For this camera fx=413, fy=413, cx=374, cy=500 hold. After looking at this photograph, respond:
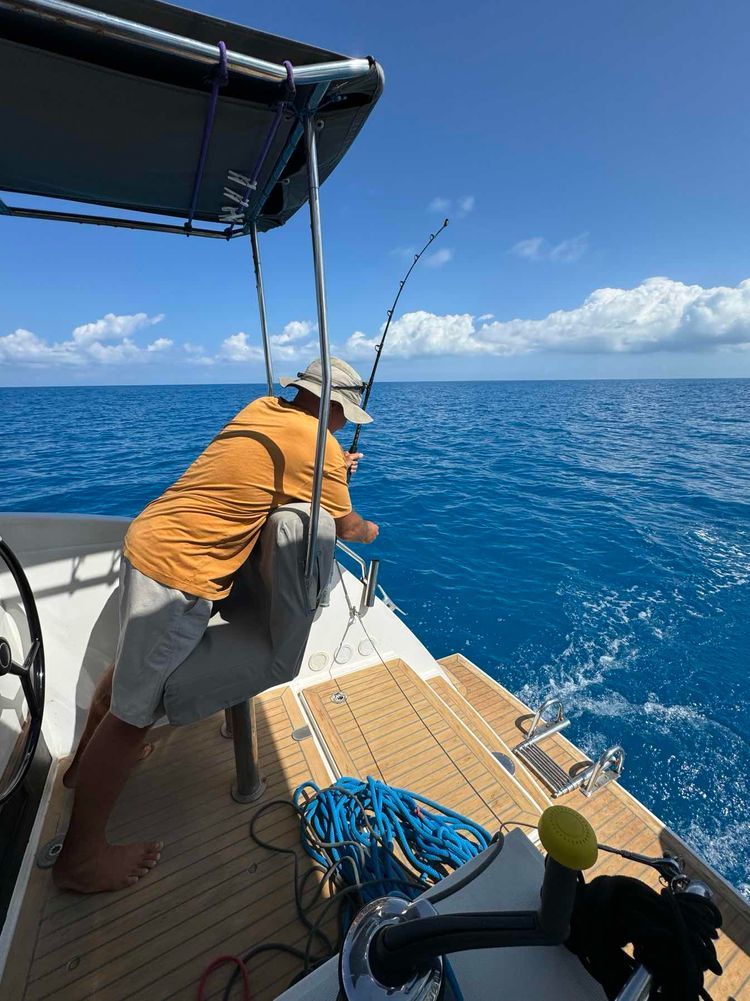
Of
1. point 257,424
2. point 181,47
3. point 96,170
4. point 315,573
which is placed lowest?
point 315,573

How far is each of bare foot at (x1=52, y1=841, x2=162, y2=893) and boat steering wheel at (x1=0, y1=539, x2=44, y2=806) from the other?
1.28 feet

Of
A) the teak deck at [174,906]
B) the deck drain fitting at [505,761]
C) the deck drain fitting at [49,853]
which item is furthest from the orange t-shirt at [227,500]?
the deck drain fitting at [505,761]

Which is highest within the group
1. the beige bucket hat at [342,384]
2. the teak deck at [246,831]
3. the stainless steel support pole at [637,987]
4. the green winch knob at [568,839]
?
the beige bucket hat at [342,384]

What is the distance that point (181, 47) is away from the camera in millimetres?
1049

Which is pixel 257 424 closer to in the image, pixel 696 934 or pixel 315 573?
pixel 315 573

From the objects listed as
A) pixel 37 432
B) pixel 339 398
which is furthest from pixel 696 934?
pixel 37 432

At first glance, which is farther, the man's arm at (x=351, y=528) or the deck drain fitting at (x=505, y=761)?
the deck drain fitting at (x=505, y=761)

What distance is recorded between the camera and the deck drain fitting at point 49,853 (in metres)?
1.76

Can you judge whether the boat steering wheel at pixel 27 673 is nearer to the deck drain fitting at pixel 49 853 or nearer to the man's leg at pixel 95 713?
the man's leg at pixel 95 713

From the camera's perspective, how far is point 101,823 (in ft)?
5.32

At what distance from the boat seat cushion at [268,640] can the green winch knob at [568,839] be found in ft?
3.26

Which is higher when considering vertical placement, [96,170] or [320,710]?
[96,170]

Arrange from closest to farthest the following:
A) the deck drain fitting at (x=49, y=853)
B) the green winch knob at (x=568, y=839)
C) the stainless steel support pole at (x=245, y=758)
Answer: the green winch knob at (x=568, y=839) → the deck drain fitting at (x=49, y=853) → the stainless steel support pole at (x=245, y=758)

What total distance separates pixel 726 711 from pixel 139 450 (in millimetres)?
18157
